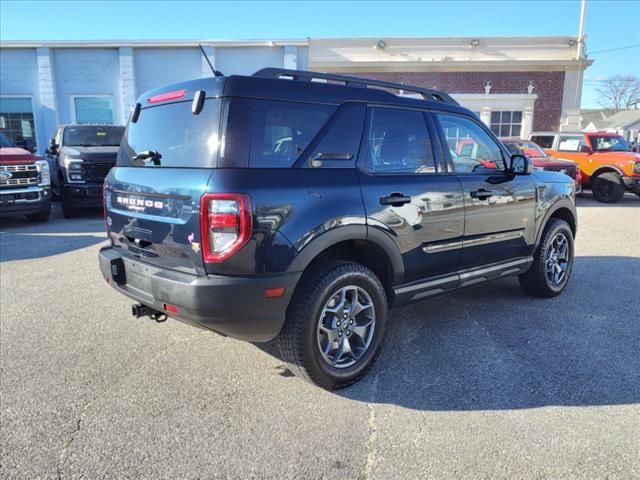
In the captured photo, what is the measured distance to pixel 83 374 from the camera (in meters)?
3.34

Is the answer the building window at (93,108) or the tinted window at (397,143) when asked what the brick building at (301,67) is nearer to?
the building window at (93,108)

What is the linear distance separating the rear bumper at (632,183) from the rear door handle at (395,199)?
40.4 ft

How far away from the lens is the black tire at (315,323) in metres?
2.93

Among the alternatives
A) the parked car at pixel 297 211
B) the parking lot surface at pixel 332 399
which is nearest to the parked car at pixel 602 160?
the parking lot surface at pixel 332 399

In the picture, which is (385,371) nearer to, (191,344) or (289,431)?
(289,431)

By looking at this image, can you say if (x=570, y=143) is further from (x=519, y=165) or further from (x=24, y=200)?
(x=24, y=200)

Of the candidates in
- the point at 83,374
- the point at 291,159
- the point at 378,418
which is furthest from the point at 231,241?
the point at 83,374

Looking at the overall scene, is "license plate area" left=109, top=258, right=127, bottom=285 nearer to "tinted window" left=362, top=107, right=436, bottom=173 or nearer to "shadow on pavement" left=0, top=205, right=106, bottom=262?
"tinted window" left=362, top=107, right=436, bottom=173

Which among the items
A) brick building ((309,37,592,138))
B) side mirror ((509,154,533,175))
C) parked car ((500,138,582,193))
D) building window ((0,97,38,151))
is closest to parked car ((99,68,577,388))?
side mirror ((509,154,533,175))

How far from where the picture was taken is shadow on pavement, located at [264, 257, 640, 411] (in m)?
3.09

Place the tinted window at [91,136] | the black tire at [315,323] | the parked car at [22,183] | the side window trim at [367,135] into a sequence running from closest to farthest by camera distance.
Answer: the black tire at [315,323], the side window trim at [367,135], the parked car at [22,183], the tinted window at [91,136]

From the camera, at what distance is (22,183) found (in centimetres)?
911

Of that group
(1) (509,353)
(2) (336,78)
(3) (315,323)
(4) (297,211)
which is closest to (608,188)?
(1) (509,353)

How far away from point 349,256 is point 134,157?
1.66 m
